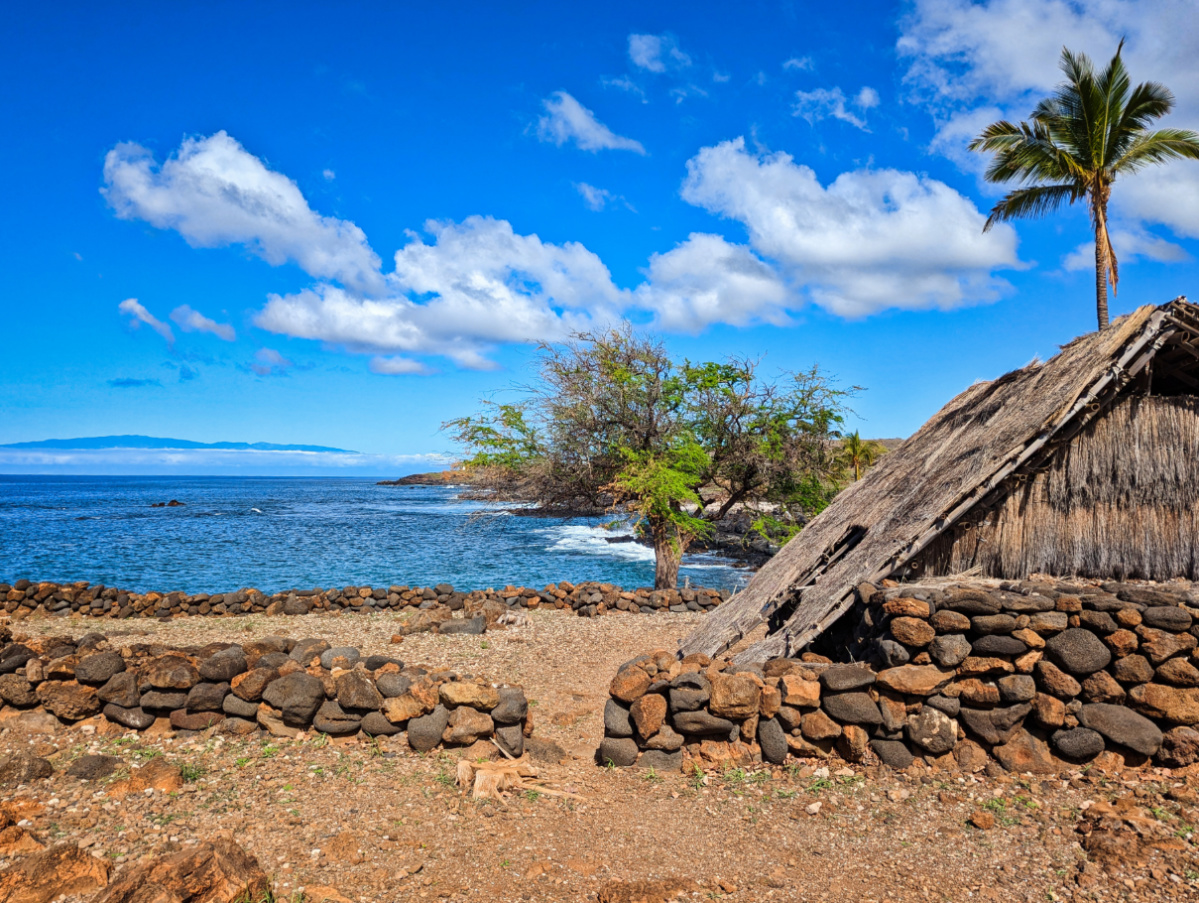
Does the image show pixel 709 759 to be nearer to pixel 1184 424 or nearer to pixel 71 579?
pixel 1184 424

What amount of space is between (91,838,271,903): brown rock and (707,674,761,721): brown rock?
3871mm

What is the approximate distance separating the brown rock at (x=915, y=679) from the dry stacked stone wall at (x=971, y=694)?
12 mm

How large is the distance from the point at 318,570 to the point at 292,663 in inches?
883

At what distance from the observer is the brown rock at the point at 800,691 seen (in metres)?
6.40

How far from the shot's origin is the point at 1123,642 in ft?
19.7

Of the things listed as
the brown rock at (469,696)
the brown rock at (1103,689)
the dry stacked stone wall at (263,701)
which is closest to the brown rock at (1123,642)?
the brown rock at (1103,689)

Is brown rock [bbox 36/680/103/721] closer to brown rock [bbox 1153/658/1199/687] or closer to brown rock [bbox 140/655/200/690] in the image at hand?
brown rock [bbox 140/655/200/690]

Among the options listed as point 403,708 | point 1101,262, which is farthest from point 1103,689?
point 1101,262

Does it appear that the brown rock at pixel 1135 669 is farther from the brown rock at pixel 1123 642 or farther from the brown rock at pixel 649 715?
the brown rock at pixel 649 715

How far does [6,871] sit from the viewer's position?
13.6 feet

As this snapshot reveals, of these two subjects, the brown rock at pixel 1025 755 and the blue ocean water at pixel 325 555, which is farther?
the blue ocean water at pixel 325 555

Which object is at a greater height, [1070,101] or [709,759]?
[1070,101]

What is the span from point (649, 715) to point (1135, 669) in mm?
4345

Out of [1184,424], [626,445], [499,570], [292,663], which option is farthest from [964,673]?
[499,570]
